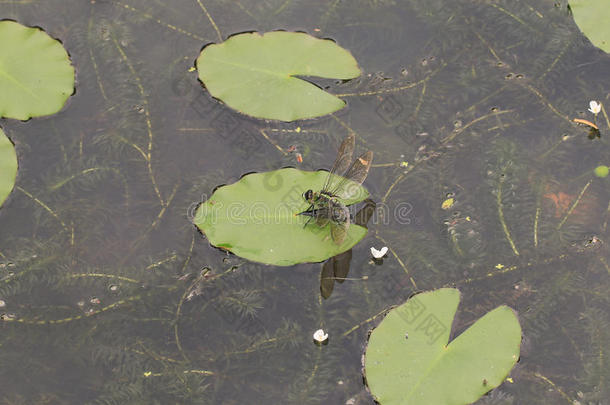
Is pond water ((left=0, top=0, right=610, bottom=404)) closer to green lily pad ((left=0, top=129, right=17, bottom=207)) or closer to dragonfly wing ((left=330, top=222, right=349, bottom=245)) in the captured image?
green lily pad ((left=0, top=129, right=17, bottom=207))

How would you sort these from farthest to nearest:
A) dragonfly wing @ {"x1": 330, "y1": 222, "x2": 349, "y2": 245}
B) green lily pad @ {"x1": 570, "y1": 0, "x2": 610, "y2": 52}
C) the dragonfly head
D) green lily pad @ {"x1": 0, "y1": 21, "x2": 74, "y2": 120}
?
1. green lily pad @ {"x1": 570, "y1": 0, "x2": 610, "y2": 52}
2. green lily pad @ {"x1": 0, "y1": 21, "x2": 74, "y2": 120}
3. the dragonfly head
4. dragonfly wing @ {"x1": 330, "y1": 222, "x2": 349, "y2": 245}

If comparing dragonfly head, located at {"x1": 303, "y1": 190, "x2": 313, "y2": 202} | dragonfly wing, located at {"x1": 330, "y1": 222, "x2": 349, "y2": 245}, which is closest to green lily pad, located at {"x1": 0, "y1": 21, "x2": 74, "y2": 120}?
dragonfly head, located at {"x1": 303, "y1": 190, "x2": 313, "y2": 202}

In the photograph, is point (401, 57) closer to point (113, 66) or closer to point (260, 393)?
point (113, 66)

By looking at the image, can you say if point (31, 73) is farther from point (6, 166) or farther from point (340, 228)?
point (340, 228)

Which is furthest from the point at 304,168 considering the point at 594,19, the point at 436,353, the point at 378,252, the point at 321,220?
the point at 594,19

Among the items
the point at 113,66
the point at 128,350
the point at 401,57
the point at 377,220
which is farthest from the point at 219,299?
the point at 401,57

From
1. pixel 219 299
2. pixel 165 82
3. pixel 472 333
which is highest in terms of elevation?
pixel 165 82

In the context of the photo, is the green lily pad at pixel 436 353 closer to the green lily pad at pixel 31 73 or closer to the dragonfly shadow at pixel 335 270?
the dragonfly shadow at pixel 335 270
